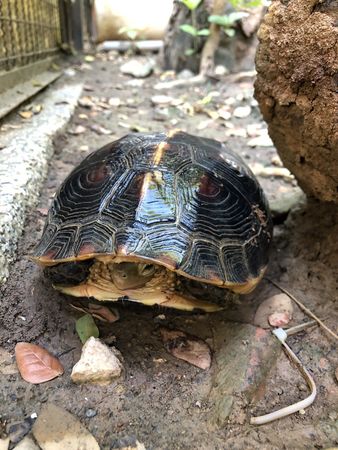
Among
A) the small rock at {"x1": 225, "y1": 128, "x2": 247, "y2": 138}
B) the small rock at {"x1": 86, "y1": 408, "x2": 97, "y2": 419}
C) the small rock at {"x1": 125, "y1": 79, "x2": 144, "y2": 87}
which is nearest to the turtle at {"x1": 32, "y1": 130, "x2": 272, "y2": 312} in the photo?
the small rock at {"x1": 86, "y1": 408, "x2": 97, "y2": 419}

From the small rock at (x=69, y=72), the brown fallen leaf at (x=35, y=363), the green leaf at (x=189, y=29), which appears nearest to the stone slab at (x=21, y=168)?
the brown fallen leaf at (x=35, y=363)

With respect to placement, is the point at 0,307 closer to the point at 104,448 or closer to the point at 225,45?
the point at 104,448

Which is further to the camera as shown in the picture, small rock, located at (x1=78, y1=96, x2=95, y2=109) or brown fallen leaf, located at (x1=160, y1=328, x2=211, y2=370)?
small rock, located at (x1=78, y1=96, x2=95, y2=109)

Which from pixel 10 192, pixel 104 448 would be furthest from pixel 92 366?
pixel 10 192

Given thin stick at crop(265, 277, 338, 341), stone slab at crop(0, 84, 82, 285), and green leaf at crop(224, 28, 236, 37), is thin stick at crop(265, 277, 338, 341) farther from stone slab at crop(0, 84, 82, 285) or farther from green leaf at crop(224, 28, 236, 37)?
green leaf at crop(224, 28, 236, 37)

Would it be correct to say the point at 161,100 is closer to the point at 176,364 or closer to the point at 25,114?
the point at 25,114

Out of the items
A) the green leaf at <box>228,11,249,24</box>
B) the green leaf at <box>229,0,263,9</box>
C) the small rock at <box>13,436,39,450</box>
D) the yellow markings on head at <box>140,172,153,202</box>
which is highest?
the green leaf at <box>229,0,263,9</box>

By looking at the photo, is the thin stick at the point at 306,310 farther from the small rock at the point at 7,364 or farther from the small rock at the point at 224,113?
the small rock at the point at 224,113
